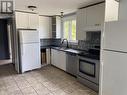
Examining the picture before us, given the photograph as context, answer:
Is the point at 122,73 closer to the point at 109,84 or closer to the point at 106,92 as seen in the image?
the point at 109,84

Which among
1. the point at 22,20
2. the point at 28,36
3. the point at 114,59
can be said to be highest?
the point at 22,20

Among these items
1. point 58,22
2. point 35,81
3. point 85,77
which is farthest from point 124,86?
point 58,22

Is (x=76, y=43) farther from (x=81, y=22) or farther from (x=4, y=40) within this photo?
(x=4, y=40)

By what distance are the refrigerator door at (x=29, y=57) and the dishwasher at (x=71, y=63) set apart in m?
1.29

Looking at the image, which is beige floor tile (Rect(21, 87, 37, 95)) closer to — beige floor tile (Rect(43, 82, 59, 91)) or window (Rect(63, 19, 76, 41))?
beige floor tile (Rect(43, 82, 59, 91))

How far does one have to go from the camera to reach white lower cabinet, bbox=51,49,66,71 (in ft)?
14.2

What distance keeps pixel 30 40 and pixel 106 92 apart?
313cm

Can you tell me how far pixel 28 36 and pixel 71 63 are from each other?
1856mm

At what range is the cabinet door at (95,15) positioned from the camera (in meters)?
2.95

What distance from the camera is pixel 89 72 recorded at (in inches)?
121

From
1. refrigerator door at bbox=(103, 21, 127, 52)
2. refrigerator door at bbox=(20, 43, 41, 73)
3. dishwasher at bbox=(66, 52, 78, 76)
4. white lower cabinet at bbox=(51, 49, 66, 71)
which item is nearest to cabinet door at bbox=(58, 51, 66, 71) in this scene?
white lower cabinet at bbox=(51, 49, 66, 71)

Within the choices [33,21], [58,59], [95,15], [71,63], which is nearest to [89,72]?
[71,63]

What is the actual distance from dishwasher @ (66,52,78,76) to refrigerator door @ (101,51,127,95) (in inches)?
61.6

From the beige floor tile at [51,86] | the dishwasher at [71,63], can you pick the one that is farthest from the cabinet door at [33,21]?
the beige floor tile at [51,86]
